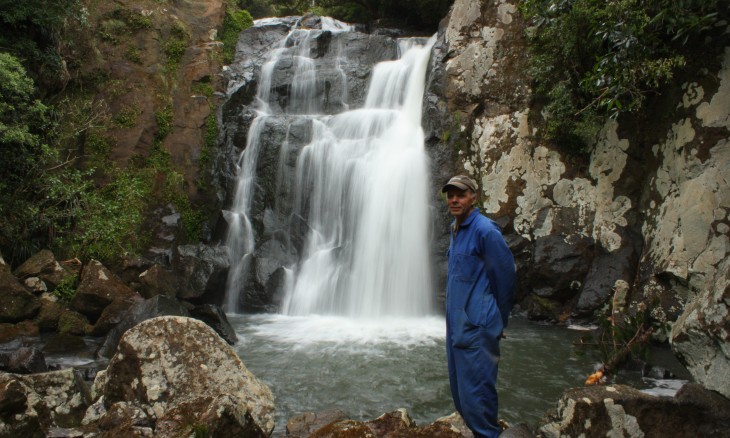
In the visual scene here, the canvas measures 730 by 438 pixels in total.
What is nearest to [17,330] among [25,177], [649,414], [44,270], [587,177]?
[44,270]

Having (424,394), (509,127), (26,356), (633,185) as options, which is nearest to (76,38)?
(26,356)

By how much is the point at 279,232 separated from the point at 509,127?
543 cm

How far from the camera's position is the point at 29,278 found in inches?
293

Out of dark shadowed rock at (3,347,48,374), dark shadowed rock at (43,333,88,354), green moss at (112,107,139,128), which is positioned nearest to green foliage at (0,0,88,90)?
green moss at (112,107,139,128)

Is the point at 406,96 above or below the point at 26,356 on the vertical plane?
above

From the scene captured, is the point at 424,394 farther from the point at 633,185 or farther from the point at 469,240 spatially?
the point at 633,185

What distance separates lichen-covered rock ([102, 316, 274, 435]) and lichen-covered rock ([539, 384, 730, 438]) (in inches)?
88.6

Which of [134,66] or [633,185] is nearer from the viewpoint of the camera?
[633,185]

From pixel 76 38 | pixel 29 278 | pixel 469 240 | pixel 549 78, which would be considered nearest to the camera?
pixel 469 240

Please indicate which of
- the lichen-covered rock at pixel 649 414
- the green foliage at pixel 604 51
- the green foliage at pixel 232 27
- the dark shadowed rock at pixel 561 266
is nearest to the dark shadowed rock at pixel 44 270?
the lichen-covered rock at pixel 649 414

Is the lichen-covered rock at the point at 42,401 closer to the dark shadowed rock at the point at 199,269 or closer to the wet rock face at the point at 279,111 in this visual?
the dark shadowed rock at the point at 199,269

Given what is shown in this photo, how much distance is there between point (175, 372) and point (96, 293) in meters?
4.52

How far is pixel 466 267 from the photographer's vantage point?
3188 mm

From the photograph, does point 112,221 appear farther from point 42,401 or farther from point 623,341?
point 623,341
